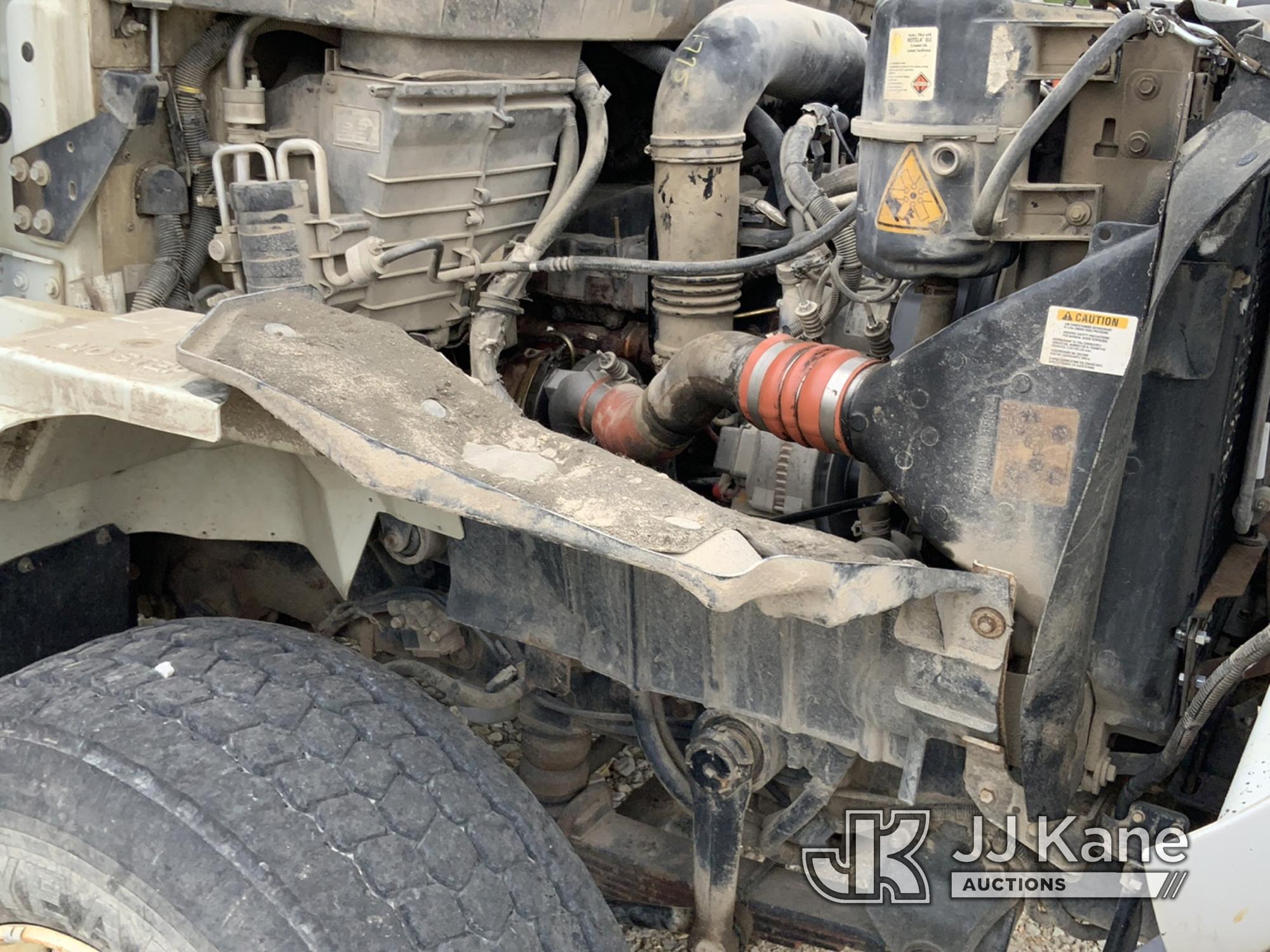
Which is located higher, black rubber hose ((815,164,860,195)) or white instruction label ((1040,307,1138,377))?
black rubber hose ((815,164,860,195))

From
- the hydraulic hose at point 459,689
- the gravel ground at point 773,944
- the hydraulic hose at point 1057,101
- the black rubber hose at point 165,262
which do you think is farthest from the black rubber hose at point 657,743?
the black rubber hose at point 165,262

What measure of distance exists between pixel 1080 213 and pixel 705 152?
2.96 ft

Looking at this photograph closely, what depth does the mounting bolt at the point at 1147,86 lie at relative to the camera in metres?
1.49

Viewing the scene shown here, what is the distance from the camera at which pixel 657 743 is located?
2061mm

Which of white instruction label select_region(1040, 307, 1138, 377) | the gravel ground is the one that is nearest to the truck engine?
white instruction label select_region(1040, 307, 1138, 377)

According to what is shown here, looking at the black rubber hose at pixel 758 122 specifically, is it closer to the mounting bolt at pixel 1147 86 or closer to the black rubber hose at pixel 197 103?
the black rubber hose at pixel 197 103

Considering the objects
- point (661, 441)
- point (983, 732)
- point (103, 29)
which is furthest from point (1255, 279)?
point (103, 29)

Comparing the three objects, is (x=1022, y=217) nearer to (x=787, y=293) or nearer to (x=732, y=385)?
(x=732, y=385)

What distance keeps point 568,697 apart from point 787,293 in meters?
0.83

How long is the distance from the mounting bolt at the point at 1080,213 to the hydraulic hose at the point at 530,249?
42.4 inches

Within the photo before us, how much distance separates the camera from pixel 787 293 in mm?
2229

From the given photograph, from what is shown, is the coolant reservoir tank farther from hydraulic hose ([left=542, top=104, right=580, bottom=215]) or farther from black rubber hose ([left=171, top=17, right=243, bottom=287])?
black rubber hose ([left=171, top=17, right=243, bottom=287])

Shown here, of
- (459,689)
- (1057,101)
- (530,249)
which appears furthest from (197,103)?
(1057,101)

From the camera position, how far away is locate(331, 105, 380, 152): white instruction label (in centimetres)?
211
